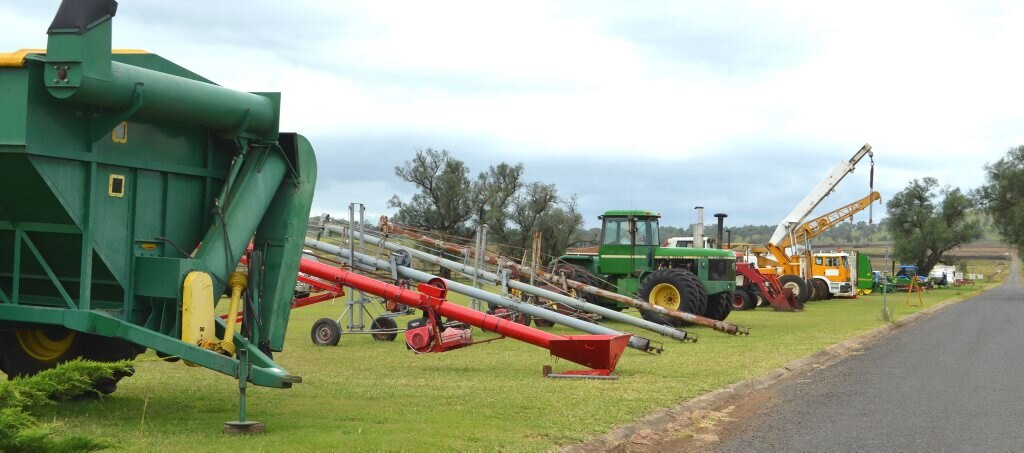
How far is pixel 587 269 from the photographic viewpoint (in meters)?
30.3

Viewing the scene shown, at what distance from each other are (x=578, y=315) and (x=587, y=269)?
5852mm

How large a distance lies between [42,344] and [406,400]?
12.8 feet

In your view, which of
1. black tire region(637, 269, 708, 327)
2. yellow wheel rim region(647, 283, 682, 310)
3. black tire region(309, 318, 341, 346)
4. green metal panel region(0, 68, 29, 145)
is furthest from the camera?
yellow wheel rim region(647, 283, 682, 310)

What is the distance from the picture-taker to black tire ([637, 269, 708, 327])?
85.9 ft

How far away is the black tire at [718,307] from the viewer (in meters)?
28.9

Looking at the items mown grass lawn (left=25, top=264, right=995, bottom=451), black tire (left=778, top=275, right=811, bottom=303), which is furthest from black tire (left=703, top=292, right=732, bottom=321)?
black tire (left=778, top=275, right=811, bottom=303)

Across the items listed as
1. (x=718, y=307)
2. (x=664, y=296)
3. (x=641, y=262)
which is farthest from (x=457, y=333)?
(x=718, y=307)

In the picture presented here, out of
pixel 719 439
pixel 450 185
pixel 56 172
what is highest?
pixel 450 185

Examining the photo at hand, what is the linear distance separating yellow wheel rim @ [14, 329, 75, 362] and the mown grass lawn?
0.57 m

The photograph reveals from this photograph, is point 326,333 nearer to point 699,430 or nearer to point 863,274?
point 699,430

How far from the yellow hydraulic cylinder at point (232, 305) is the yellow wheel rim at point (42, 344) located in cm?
180

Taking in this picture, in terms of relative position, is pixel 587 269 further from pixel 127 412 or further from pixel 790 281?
pixel 127 412

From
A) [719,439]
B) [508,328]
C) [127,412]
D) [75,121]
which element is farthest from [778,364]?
[75,121]

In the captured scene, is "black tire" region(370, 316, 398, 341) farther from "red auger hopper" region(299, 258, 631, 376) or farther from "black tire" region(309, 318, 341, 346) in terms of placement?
"red auger hopper" region(299, 258, 631, 376)
